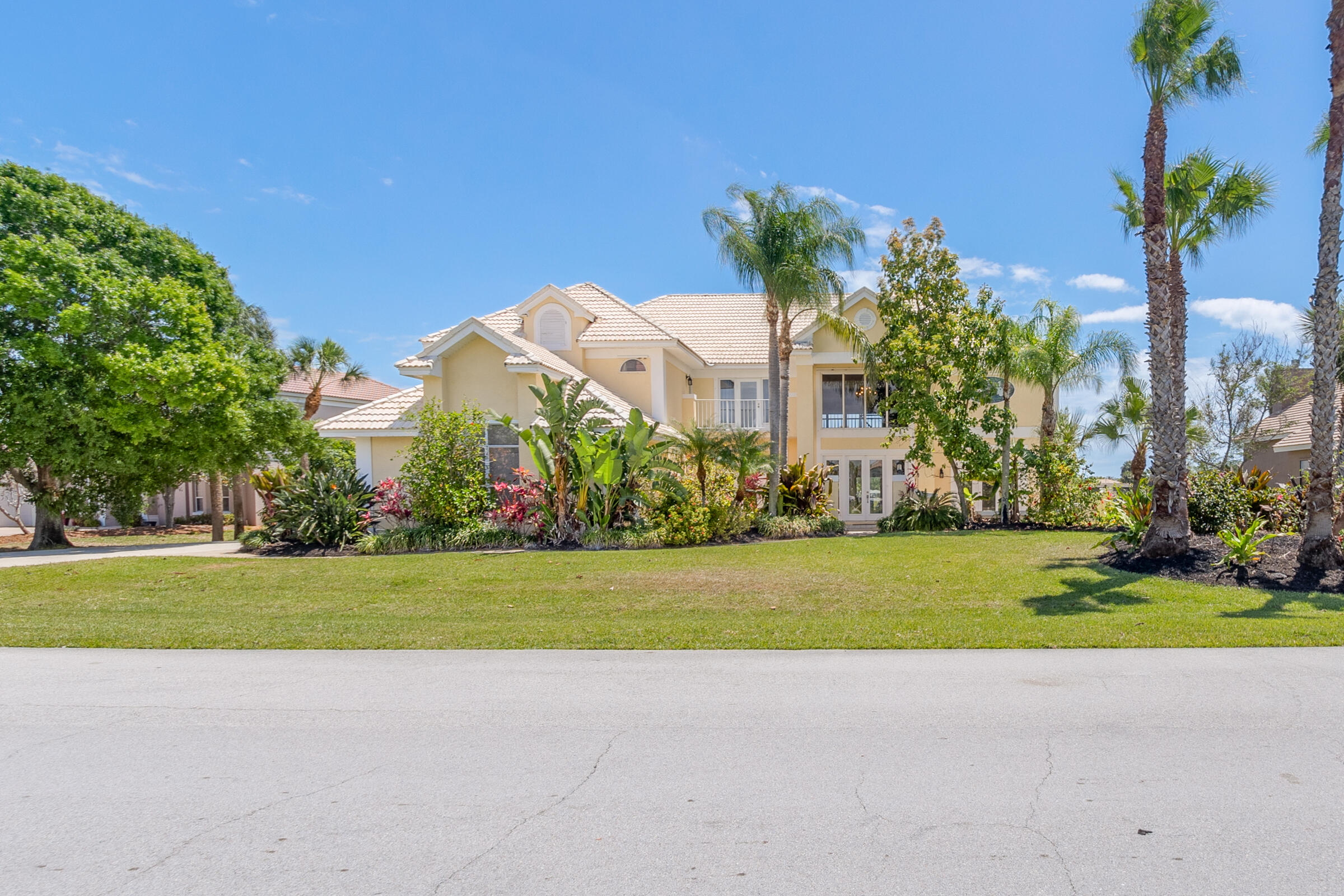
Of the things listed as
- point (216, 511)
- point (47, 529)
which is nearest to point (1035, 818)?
point (47, 529)

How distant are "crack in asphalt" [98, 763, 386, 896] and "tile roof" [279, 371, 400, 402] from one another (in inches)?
1197

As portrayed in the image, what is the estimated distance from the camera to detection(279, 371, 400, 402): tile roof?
3500cm

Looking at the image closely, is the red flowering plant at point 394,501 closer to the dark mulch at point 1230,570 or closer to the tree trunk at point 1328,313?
the dark mulch at point 1230,570

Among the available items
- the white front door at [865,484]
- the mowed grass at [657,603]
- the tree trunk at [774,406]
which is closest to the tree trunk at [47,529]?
the mowed grass at [657,603]

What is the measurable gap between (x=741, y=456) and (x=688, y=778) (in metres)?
14.3

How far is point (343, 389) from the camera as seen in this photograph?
38031mm

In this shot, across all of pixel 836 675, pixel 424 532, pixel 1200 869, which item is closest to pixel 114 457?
pixel 424 532

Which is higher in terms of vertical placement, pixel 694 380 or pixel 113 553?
pixel 694 380

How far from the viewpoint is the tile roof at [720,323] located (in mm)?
27719

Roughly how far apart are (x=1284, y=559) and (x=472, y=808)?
13514mm

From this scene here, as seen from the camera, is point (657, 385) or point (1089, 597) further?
point (657, 385)

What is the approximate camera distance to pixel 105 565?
14.7 meters

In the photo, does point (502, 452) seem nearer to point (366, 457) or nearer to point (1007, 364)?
point (366, 457)

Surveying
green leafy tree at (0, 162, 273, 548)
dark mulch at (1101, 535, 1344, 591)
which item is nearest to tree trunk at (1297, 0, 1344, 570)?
dark mulch at (1101, 535, 1344, 591)
